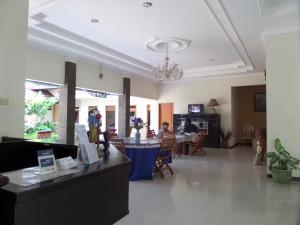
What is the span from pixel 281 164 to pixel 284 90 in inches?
62.7

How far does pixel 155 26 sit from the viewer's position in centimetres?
519

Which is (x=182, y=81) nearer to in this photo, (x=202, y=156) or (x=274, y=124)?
(x=202, y=156)

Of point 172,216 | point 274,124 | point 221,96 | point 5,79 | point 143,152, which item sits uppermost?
point 221,96

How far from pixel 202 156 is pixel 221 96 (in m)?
3.43

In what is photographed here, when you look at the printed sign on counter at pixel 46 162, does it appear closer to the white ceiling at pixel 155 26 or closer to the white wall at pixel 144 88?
the white ceiling at pixel 155 26

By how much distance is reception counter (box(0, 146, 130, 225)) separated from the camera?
3.97ft

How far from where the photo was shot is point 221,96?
10.4m

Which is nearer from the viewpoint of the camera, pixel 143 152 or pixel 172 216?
pixel 172 216

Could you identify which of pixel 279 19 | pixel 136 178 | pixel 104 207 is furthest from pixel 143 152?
pixel 279 19

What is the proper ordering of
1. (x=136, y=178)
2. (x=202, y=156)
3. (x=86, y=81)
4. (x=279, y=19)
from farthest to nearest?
(x=202, y=156)
(x=86, y=81)
(x=136, y=178)
(x=279, y=19)

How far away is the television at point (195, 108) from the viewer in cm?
1057

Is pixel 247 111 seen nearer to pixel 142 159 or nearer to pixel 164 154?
pixel 164 154

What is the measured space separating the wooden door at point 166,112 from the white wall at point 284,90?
21.2ft

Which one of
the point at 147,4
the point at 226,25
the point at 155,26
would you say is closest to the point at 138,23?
the point at 155,26
